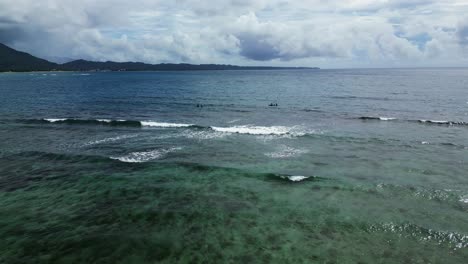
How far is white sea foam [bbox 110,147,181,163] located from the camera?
32.6 meters

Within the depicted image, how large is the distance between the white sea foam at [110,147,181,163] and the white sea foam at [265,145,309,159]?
1076 cm

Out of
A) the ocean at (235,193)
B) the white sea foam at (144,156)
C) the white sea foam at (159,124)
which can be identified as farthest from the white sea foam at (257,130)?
the white sea foam at (144,156)

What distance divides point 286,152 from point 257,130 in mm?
11423

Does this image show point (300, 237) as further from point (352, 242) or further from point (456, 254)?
point (456, 254)

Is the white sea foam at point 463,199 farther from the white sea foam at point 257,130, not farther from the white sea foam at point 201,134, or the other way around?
the white sea foam at point 201,134

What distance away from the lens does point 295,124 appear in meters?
51.2

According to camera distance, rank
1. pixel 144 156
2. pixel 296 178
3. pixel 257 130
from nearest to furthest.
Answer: pixel 296 178 → pixel 144 156 → pixel 257 130

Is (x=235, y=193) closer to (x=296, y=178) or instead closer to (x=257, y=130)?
(x=296, y=178)

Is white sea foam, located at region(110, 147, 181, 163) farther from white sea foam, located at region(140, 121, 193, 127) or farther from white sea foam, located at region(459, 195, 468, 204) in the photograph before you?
white sea foam, located at region(459, 195, 468, 204)

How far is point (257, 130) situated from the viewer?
152 ft

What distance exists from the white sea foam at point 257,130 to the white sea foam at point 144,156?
11641 millimetres

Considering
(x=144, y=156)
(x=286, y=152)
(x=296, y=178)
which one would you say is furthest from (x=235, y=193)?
(x=144, y=156)

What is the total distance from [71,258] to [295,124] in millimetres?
39250

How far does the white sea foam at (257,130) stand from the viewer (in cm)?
4508
